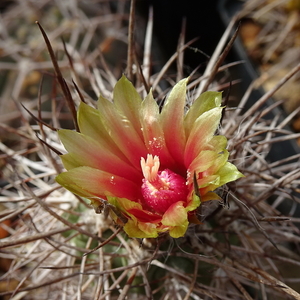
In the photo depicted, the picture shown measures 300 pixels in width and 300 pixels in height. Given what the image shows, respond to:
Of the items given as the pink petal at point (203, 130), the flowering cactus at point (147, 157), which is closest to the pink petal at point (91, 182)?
the flowering cactus at point (147, 157)

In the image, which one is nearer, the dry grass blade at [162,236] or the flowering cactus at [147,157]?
the flowering cactus at [147,157]

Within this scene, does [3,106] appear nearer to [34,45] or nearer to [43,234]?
[34,45]

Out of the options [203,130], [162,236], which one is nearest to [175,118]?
[203,130]

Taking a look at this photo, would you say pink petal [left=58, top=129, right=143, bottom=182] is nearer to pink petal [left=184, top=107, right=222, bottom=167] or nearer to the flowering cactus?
the flowering cactus

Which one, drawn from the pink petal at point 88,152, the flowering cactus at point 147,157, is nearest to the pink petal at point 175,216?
the flowering cactus at point 147,157

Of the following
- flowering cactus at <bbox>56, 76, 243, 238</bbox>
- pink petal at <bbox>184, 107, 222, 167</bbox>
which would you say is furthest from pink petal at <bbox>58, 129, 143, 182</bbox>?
pink petal at <bbox>184, 107, 222, 167</bbox>

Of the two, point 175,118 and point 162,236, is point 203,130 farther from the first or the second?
point 162,236

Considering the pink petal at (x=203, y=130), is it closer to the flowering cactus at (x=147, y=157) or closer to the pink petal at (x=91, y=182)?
the flowering cactus at (x=147, y=157)

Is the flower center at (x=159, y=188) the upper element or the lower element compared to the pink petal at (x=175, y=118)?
lower
